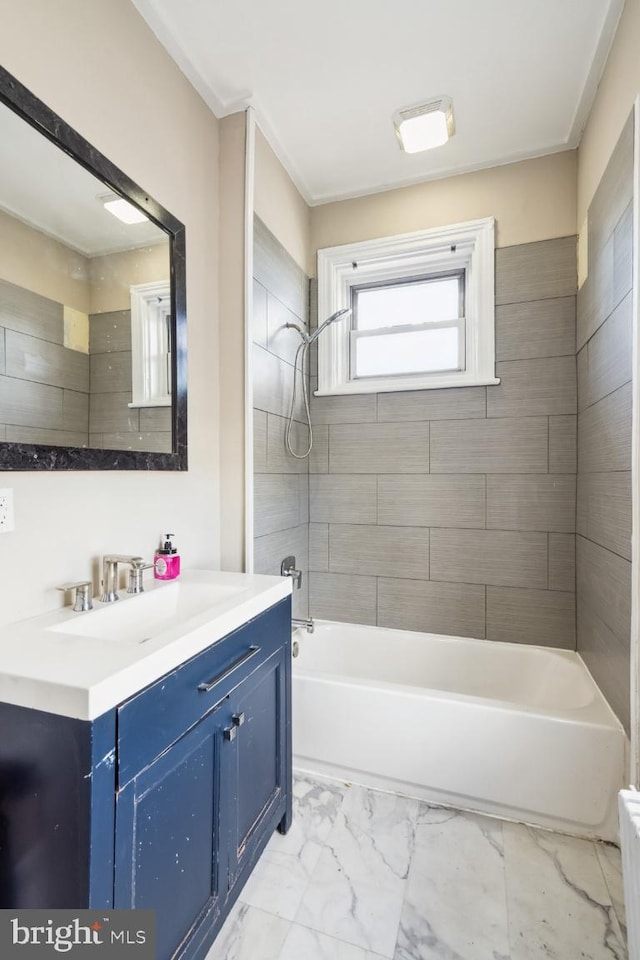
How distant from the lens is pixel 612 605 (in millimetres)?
1565

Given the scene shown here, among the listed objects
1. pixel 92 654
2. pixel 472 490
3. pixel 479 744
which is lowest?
pixel 479 744

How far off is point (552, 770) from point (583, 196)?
2.33 metres

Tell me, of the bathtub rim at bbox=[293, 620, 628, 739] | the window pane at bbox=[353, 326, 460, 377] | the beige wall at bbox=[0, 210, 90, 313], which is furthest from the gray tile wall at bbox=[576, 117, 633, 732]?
the beige wall at bbox=[0, 210, 90, 313]

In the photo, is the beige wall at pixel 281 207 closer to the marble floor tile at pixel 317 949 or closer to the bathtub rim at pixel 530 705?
the bathtub rim at pixel 530 705

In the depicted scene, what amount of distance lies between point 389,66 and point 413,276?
2.99ft

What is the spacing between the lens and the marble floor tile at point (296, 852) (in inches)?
50.2

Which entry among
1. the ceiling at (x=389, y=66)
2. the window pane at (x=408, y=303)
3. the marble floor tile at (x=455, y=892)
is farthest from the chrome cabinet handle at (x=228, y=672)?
the ceiling at (x=389, y=66)

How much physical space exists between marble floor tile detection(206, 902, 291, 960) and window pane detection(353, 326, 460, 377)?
2.23 meters

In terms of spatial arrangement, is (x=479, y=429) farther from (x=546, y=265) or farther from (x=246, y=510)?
(x=246, y=510)

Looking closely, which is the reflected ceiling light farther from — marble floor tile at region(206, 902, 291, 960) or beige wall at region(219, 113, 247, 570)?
marble floor tile at region(206, 902, 291, 960)

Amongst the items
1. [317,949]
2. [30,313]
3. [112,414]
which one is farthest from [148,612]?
[317,949]

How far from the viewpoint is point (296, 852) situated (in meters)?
1.43

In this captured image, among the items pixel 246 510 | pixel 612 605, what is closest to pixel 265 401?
pixel 246 510

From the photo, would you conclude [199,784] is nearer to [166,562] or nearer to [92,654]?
[92,654]
